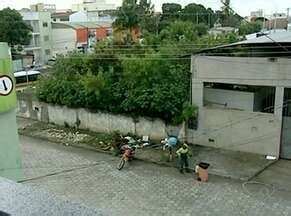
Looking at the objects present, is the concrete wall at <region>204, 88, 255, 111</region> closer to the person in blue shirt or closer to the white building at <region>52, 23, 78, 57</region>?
the person in blue shirt

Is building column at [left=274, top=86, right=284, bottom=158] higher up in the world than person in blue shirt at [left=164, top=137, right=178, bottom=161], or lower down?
higher up

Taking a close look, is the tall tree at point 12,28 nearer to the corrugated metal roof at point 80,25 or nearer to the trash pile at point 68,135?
the corrugated metal roof at point 80,25

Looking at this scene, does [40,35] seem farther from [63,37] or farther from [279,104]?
[279,104]

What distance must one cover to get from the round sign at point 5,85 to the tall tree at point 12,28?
30940 millimetres

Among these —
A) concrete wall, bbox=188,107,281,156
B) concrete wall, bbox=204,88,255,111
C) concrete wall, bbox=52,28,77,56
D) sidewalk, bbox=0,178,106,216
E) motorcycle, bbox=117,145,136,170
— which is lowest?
motorcycle, bbox=117,145,136,170

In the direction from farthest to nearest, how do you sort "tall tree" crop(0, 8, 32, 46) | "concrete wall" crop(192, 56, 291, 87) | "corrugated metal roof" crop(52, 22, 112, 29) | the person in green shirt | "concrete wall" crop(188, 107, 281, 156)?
1. "corrugated metal roof" crop(52, 22, 112, 29)
2. "tall tree" crop(0, 8, 32, 46)
3. "concrete wall" crop(188, 107, 281, 156)
4. "concrete wall" crop(192, 56, 291, 87)
5. the person in green shirt

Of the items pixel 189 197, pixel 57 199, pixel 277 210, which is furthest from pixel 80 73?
pixel 57 199

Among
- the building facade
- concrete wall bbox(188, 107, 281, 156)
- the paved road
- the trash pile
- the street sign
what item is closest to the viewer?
the street sign

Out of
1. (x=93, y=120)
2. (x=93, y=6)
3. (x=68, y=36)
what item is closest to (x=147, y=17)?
(x=68, y=36)

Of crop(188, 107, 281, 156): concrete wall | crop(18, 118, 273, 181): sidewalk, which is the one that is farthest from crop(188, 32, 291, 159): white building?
crop(18, 118, 273, 181): sidewalk

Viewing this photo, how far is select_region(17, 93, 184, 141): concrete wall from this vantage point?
16.2m

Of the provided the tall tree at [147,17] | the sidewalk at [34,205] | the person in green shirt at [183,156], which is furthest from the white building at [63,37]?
the sidewalk at [34,205]

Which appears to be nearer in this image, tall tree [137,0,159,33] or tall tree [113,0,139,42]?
tall tree [113,0,139,42]

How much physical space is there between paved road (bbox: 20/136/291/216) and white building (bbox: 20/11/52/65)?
1194 inches
